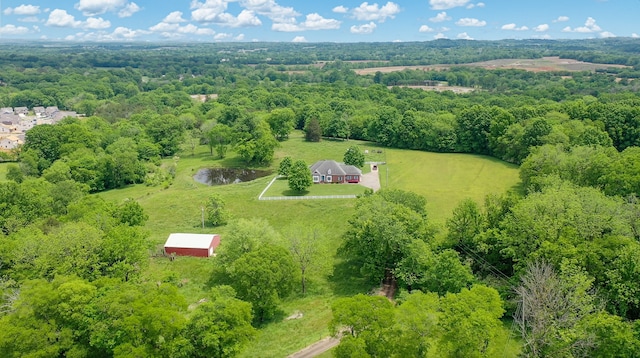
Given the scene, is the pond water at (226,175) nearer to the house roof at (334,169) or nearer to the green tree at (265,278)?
the house roof at (334,169)

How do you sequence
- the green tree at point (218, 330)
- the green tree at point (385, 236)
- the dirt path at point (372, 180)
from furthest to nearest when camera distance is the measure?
1. the dirt path at point (372, 180)
2. the green tree at point (385, 236)
3. the green tree at point (218, 330)

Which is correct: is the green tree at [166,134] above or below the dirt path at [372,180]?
above

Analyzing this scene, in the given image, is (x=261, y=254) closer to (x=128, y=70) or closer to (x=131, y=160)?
(x=131, y=160)

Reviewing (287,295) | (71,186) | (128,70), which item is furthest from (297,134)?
(128,70)

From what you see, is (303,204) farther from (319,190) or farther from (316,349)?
(316,349)

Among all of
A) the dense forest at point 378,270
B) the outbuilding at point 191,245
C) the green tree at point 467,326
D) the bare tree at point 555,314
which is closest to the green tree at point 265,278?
the dense forest at point 378,270

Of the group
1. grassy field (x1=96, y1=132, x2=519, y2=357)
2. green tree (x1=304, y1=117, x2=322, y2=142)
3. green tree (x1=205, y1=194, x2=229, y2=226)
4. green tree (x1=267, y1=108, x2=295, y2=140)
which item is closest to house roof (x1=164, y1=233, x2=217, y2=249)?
grassy field (x1=96, y1=132, x2=519, y2=357)

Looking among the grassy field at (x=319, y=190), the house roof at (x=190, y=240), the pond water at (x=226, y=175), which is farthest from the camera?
the pond water at (x=226, y=175)
